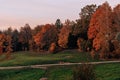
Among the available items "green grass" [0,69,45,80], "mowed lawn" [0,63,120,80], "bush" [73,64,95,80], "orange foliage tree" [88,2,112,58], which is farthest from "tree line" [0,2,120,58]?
"bush" [73,64,95,80]

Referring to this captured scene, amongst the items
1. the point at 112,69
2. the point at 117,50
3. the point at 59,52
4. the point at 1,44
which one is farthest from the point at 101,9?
the point at 1,44

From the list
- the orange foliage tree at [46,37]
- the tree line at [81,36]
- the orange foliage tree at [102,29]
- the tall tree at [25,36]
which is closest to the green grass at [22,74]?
the tree line at [81,36]

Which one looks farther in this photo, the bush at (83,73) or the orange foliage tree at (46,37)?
the orange foliage tree at (46,37)

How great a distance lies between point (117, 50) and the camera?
74.1m

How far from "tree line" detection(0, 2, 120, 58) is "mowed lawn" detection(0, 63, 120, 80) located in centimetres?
543

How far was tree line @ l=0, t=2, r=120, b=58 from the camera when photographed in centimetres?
7600

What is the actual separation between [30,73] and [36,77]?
125 inches

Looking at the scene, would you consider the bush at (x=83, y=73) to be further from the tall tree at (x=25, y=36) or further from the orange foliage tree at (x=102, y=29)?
the tall tree at (x=25, y=36)

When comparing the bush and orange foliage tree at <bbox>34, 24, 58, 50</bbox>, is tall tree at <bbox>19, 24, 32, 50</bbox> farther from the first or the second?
the bush

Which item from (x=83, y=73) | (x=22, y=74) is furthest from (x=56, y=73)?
(x=83, y=73)

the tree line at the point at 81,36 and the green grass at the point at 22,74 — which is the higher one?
the tree line at the point at 81,36

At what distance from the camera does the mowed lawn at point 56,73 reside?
54.8 m

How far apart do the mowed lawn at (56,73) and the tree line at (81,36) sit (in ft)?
17.8

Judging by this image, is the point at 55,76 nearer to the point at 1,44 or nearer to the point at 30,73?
the point at 30,73
